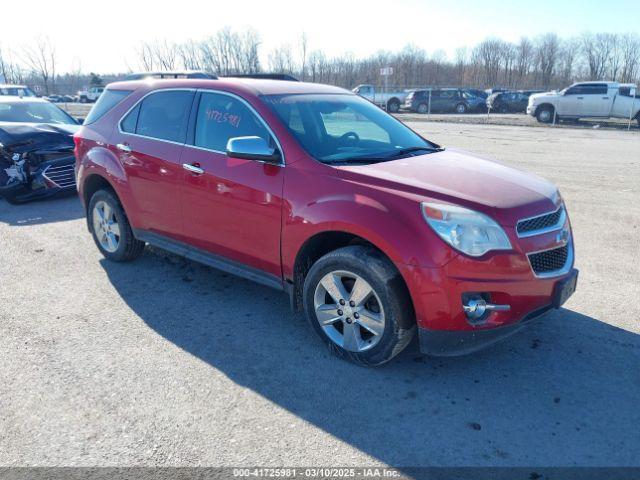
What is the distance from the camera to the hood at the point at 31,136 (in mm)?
8234

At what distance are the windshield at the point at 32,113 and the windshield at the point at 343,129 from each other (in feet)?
24.0

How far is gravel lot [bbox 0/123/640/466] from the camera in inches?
108

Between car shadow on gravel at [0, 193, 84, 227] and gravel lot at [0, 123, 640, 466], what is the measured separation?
2.44 metres

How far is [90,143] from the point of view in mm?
5398

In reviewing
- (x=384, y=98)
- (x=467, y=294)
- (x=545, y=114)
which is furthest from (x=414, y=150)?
(x=384, y=98)

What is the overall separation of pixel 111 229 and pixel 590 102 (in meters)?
25.9

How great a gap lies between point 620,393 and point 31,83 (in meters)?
78.6

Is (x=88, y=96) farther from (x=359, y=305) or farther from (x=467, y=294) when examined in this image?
(x=467, y=294)

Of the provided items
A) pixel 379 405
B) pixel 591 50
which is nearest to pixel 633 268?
pixel 379 405

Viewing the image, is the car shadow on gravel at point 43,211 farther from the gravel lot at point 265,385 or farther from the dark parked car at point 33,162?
the gravel lot at point 265,385

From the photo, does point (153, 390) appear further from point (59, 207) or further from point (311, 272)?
point (59, 207)

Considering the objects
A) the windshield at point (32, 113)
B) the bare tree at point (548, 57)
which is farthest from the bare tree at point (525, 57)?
the windshield at point (32, 113)

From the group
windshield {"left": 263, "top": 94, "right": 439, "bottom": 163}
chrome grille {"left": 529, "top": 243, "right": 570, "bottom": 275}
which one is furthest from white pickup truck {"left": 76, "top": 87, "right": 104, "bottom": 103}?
chrome grille {"left": 529, "top": 243, "right": 570, "bottom": 275}

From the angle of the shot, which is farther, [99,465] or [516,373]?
[516,373]
